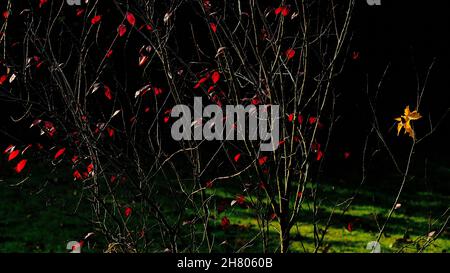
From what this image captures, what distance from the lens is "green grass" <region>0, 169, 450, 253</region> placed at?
5.84 m

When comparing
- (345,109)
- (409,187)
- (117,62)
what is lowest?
(409,187)

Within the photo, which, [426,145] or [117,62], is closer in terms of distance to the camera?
[117,62]

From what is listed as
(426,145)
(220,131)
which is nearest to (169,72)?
(220,131)

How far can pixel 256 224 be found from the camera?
251 inches

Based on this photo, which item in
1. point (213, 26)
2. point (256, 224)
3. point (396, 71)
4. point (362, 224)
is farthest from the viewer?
point (396, 71)

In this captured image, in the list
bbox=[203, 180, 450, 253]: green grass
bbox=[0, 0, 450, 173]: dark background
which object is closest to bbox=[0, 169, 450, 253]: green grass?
bbox=[203, 180, 450, 253]: green grass

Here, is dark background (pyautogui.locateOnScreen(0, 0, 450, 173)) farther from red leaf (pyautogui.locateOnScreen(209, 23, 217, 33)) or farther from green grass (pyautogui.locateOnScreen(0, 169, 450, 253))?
red leaf (pyautogui.locateOnScreen(209, 23, 217, 33))

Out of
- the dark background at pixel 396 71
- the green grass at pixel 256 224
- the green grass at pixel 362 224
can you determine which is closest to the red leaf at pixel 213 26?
the green grass at pixel 256 224

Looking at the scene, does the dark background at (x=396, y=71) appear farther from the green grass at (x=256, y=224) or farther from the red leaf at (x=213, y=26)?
the red leaf at (x=213, y=26)

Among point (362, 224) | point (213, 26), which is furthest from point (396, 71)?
point (213, 26)

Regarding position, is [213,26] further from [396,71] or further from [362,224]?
[396,71]
